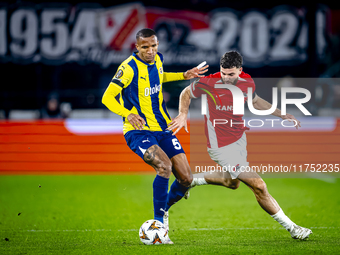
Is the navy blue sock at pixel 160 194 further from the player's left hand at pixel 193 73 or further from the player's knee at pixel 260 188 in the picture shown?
the player's left hand at pixel 193 73

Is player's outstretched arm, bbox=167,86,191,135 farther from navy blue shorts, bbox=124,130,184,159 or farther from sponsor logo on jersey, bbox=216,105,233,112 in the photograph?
sponsor logo on jersey, bbox=216,105,233,112

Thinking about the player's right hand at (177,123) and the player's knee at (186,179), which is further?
the player's knee at (186,179)

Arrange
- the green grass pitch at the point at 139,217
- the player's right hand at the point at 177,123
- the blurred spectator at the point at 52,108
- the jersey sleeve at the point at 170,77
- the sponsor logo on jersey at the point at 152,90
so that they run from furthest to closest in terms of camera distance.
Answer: the blurred spectator at the point at 52,108 → the jersey sleeve at the point at 170,77 → the sponsor logo on jersey at the point at 152,90 → the player's right hand at the point at 177,123 → the green grass pitch at the point at 139,217

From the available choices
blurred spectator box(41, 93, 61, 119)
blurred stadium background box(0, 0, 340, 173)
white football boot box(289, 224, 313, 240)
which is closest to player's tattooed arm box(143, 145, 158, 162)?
white football boot box(289, 224, 313, 240)

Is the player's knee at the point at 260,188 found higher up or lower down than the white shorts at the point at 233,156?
lower down

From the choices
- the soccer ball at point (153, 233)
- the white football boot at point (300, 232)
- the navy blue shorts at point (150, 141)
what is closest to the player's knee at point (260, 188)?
the white football boot at point (300, 232)

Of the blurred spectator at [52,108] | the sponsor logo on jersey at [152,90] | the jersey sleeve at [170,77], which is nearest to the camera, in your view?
the sponsor logo on jersey at [152,90]

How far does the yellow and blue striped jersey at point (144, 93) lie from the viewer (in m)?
4.99

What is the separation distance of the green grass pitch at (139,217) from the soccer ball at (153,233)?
0.27 feet

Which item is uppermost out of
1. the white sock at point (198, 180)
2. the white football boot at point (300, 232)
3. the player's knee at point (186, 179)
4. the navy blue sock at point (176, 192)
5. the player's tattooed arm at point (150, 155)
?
the player's tattooed arm at point (150, 155)

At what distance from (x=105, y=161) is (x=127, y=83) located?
564cm

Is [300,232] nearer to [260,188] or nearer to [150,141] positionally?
[260,188]

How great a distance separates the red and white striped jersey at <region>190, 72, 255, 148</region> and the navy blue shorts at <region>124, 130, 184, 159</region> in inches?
20.7

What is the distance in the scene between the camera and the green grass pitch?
15.2 feet
